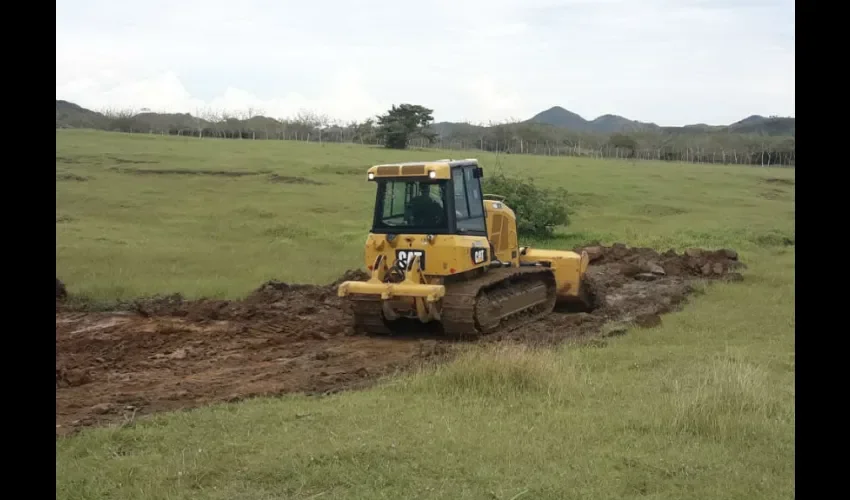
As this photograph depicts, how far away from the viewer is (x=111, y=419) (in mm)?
7863

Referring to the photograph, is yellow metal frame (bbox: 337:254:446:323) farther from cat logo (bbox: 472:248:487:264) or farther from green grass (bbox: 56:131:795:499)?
green grass (bbox: 56:131:795:499)

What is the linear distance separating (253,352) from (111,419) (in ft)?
10.9

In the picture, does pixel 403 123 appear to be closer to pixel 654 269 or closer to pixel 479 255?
pixel 654 269

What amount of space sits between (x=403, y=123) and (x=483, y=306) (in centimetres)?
4437

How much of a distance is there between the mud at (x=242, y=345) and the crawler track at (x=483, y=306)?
247 mm

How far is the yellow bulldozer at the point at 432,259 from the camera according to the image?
1173 cm

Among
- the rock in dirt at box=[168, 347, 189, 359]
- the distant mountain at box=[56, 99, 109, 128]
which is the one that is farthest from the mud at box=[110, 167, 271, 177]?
the distant mountain at box=[56, 99, 109, 128]

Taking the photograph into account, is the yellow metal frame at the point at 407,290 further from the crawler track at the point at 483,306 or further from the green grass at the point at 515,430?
the green grass at the point at 515,430

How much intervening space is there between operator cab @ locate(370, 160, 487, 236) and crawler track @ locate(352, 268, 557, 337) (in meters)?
0.85

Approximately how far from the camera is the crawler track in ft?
38.5
